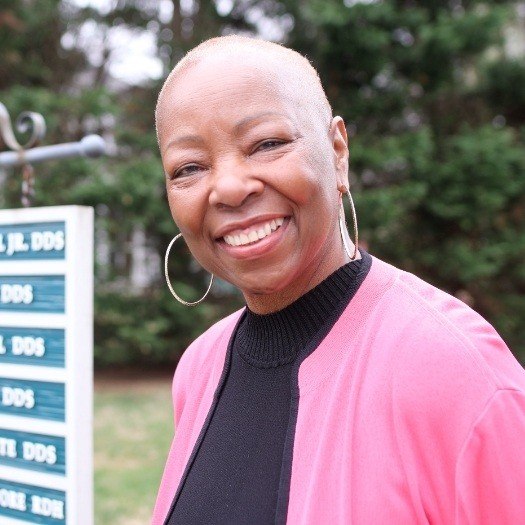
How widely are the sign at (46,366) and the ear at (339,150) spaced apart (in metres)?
0.94

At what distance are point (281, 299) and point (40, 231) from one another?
1035mm

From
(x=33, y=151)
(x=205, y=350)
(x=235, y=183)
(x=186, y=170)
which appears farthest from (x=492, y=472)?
(x=33, y=151)

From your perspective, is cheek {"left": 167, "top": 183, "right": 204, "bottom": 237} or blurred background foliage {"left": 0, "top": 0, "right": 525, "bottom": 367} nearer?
cheek {"left": 167, "top": 183, "right": 204, "bottom": 237}

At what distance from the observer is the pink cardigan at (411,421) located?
3.27ft

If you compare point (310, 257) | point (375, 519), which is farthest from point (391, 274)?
point (375, 519)

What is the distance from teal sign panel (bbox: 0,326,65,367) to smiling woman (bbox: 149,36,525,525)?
68cm

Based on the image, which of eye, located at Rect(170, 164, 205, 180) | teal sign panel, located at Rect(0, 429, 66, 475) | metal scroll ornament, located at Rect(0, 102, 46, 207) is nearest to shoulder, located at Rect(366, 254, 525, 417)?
eye, located at Rect(170, 164, 205, 180)

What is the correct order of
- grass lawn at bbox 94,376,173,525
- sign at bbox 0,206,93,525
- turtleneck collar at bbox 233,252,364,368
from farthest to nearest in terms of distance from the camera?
grass lawn at bbox 94,376,173,525, sign at bbox 0,206,93,525, turtleneck collar at bbox 233,252,364,368

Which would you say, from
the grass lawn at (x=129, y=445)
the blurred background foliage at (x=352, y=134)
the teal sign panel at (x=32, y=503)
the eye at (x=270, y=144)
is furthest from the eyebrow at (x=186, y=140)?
the blurred background foliage at (x=352, y=134)

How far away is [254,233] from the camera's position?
129 cm

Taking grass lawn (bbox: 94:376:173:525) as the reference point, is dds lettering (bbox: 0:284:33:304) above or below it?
above

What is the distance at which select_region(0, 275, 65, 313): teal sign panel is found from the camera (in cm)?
208

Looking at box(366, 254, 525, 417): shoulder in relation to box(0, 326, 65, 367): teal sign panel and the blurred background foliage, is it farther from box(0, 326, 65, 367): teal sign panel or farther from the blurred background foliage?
the blurred background foliage

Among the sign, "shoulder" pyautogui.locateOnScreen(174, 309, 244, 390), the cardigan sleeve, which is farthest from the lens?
the sign
